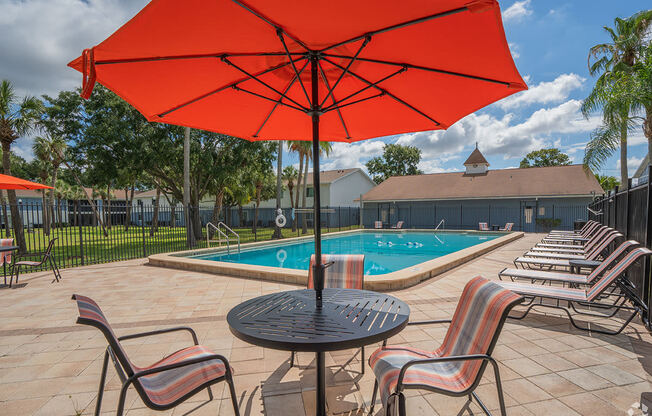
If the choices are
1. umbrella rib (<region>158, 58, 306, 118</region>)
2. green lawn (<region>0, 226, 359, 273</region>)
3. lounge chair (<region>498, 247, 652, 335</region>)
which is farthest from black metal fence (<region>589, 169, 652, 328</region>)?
green lawn (<region>0, 226, 359, 273</region>)

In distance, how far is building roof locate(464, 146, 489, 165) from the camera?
2653 cm

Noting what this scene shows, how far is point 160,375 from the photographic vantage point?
2.03m

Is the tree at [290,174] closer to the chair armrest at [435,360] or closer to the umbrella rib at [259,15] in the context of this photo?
the umbrella rib at [259,15]

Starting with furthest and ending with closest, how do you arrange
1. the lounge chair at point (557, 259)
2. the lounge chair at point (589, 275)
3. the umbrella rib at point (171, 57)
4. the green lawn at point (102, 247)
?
the green lawn at point (102, 247)
the lounge chair at point (557, 259)
the lounge chair at point (589, 275)
the umbrella rib at point (171, 57)

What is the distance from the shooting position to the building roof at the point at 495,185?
2105cm

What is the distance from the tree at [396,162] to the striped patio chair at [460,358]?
1650 inches

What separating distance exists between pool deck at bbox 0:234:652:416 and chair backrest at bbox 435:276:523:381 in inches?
21.3

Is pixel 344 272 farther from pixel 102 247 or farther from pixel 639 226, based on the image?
pixel 102 247

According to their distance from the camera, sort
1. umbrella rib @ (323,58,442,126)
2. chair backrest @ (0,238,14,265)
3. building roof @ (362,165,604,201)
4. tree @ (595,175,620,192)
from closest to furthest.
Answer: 1. umbrella rib @ (323,58,442,126)
2. chair backrest @ (0,238,14,265)
3. building roof @ (362,165,604,201)
4. tree @ (595,175,620,192)

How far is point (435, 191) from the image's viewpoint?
2583 centimetres

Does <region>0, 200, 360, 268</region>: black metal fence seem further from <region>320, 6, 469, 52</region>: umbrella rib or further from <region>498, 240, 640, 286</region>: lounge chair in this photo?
<region>498, 240, 640, 286</region>: lounge chair

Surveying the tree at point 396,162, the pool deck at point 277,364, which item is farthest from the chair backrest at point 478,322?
the tree at point 396,162

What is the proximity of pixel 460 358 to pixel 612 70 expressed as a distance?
17.8m

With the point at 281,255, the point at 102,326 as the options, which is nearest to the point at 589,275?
the point at 102,326
